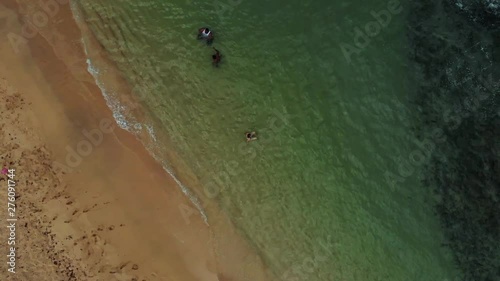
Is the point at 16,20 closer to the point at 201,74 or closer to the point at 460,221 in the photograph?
the point at 201,74

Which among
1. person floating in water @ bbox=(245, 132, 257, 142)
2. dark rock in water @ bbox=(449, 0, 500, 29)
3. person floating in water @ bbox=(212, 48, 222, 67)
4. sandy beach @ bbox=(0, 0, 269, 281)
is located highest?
dark rock in water @ bbox=(449, 0, 500, 29)

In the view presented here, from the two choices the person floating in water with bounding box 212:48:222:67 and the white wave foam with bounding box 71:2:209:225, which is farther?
the person floating in water with bounding box 212:48:222:67

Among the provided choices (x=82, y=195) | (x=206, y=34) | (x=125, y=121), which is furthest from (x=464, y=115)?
(x=82, y=195)

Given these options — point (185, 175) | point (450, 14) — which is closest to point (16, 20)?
point (185, 175)

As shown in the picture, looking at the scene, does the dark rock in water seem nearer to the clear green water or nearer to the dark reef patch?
the dark reef patch

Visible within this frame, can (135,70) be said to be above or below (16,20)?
below

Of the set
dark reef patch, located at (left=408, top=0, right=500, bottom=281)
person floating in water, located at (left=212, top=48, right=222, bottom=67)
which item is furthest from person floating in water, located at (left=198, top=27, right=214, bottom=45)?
dark reef patch, located at (left=408, top=0, right=500, bottom=281)
